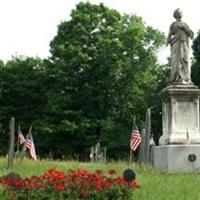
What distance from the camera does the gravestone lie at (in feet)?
59.1

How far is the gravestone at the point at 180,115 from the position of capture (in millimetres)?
18000

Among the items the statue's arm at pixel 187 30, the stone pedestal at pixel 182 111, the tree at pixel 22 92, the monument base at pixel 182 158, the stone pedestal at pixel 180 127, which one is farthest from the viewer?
the tree at pixel 22 92

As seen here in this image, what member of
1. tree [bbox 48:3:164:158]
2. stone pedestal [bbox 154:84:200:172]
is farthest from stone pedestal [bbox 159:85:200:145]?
tree [bbox 48:3:164:158]

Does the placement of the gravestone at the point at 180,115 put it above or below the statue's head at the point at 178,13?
below

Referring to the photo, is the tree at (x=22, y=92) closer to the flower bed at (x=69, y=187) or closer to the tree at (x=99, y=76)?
the tree at (x=99, y=76)

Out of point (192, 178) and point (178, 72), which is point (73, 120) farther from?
point (192, 178)

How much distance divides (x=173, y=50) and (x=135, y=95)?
31947 millimetres

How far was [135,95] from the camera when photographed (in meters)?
51.5

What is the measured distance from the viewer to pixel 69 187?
10.1 m

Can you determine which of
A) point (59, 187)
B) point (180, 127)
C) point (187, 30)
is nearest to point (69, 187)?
point (59, 187)

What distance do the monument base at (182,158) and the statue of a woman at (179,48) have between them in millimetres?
2089

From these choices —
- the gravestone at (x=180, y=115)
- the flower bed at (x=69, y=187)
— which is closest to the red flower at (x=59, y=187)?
the flower bed at (x=69, y=187)

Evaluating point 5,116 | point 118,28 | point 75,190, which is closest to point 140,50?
point 118,28

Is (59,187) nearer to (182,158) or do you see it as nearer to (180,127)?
(182,158)
